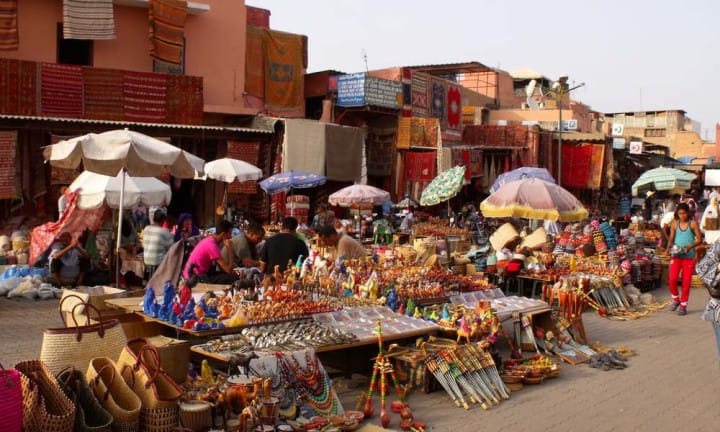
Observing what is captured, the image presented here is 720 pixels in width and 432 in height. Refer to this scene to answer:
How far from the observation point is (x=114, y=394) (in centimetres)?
416

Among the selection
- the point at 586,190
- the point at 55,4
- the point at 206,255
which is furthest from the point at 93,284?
the point at 586,190

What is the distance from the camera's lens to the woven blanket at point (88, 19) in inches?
591

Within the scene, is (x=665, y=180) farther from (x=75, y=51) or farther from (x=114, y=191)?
(x=75, y=51)

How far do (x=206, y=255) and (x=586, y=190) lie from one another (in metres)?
21.5

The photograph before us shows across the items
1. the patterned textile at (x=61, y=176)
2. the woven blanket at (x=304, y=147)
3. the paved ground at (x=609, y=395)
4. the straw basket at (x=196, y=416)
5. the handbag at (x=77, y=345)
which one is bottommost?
the paved ground at (x=609, y=395)

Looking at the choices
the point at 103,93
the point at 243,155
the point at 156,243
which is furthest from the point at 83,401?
the point at 243,155

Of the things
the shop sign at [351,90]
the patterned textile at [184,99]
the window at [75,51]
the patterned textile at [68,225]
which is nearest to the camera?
the patterned textile at [68,225]

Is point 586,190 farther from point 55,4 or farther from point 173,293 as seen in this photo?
point 173,293

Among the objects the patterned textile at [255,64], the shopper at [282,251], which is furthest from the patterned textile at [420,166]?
the shopper at [282,251]

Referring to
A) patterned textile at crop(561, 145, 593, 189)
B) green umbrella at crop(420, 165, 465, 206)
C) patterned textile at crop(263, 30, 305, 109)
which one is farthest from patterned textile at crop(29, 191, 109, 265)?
patterned textile at crop(561, 145, 593, 189)

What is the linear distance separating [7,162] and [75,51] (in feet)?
14.1

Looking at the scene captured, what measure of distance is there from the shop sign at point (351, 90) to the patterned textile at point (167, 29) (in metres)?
4.55

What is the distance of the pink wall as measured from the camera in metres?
15.2

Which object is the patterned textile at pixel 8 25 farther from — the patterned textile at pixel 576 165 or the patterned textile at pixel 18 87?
the patterned textile at pixel 576 165
